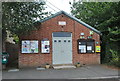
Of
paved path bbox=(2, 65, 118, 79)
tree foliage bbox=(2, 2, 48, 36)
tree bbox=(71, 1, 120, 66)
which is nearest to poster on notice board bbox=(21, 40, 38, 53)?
tree foliage bbox=(2, 2, 48, 36)

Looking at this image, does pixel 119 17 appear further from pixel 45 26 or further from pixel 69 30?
pixel 45 26

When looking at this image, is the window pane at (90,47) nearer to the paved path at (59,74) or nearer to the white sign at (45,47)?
the paved path at (59,74)

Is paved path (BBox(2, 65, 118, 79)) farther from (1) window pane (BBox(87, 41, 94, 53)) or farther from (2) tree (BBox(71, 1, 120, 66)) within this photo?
(1) window pane (BBox(87, 41, 94, 53))

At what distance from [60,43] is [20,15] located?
166 inches

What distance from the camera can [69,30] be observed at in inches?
483

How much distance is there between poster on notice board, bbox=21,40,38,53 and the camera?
11.4 meters

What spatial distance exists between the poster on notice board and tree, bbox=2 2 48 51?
1.50 meters

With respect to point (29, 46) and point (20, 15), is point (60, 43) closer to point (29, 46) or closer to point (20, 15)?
point (29, 46)

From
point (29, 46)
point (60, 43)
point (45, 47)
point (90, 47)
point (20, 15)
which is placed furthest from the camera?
point (90, 47)

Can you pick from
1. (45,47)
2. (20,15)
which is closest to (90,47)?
(45,47)

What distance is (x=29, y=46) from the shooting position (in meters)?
11.5

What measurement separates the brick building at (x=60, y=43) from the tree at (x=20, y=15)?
1.47 metres

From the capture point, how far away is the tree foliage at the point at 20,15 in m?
9.02

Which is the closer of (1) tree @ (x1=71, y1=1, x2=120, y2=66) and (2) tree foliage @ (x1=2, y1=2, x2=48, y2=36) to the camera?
(2) tree foliage @ (x1=2, y1=2, x2=48, y2=36)
